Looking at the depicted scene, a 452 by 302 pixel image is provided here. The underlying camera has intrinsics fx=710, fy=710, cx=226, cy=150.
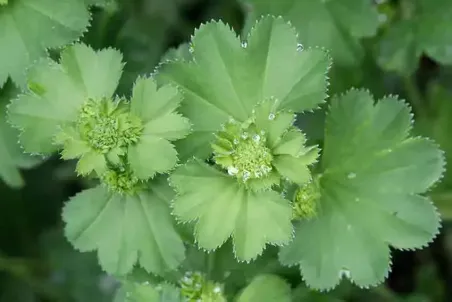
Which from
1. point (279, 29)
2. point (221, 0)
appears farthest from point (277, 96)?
point (221, 0)

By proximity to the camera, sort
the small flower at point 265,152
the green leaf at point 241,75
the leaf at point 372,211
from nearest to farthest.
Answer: the small flower at point 265,152, the green leaf at point 241,75, the leaf at point 372,211

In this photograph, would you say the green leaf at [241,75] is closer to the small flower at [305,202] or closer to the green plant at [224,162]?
the green plant at [224,162]

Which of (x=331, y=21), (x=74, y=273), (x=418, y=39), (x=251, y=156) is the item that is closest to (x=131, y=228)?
(x=251, y=156)

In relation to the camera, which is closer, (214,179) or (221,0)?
(214,179)

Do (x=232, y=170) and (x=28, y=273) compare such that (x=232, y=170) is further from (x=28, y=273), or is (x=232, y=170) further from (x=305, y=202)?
(x=28, y=273)

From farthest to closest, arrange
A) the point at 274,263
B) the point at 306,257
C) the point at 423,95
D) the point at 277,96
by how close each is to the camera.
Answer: the point at 423,95, the point at 274,263, the point at 306,257, the point at 277,96

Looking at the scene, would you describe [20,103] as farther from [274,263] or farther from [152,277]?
[274,263]

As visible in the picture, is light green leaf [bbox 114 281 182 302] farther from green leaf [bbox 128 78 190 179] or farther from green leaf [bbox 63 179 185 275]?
green leaf [bbox 128 78 190 179]

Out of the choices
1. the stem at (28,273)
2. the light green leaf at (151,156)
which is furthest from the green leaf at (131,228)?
the stem at (28,273)

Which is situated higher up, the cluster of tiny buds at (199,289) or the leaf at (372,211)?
the leaf at (372,211)
